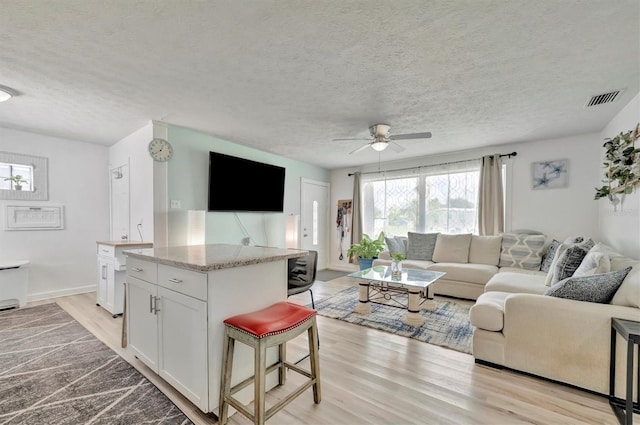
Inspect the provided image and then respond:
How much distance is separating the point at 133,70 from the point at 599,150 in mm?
5592

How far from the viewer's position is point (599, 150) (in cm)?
381

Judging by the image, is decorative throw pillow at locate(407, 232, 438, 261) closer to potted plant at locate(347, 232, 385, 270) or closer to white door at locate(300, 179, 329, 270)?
potted plant at locate(347, 232, 385, 270)

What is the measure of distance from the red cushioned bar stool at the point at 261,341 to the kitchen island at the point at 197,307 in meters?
0.08

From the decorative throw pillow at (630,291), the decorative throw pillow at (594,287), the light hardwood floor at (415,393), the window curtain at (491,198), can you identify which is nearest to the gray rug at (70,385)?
the light hardwood floor at (415,393)

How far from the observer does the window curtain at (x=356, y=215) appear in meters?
6.02

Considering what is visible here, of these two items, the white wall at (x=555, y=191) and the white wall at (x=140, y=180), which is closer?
the white wall at (x=140, y=180)

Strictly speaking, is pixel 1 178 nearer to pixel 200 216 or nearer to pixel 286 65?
pixel 200 216

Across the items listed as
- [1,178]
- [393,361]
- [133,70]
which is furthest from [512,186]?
[1,178]

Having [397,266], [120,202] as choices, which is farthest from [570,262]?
[120,202]

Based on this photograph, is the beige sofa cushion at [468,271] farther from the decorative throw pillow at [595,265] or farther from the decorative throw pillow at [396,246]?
the decorative throw pillow at [595,265]

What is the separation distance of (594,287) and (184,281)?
2785 mm

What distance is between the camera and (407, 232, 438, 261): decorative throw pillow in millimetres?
4809

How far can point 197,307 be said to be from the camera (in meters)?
1.60

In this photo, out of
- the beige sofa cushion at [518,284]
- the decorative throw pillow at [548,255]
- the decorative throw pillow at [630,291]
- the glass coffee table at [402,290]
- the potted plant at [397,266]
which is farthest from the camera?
the decorative throw pillow at [548,255]
